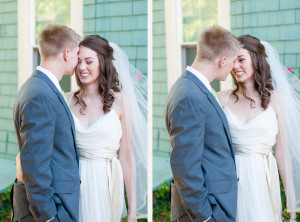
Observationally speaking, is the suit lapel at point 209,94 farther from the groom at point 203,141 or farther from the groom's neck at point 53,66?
the groom's neck at point 53,66

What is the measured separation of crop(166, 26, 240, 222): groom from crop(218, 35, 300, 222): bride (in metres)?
0.25

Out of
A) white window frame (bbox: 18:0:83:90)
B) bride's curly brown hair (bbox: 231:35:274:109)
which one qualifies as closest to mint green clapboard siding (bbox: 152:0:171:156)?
white window frame (bbox: 18:0:83:90)

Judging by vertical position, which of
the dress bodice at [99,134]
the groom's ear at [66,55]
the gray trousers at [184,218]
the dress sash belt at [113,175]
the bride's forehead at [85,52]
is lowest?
the gray trousers at [184,218]

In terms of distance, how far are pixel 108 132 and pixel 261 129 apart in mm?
939

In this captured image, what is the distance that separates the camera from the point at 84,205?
93.2 inches

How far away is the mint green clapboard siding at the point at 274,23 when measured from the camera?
322 centimetres

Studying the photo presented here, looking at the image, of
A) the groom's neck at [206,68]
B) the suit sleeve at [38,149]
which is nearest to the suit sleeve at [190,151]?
the groom's neck at [206,68]

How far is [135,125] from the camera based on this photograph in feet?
8.33

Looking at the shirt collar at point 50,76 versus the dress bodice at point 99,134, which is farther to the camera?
the dress bodice at point 99,134

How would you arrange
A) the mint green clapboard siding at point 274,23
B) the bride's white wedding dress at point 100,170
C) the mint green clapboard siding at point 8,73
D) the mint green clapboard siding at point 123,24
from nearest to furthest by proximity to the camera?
1. the bride's white wedding dress at point 100,170
2. the mint green clapboard siding at point 274,23
3. the mint green clapboard siding at point 123,24
4. the mint green clapboard siding at point 8,73

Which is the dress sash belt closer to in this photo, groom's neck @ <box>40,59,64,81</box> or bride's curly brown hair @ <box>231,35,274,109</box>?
groom's neck @ <box>40,59,64,81</box>

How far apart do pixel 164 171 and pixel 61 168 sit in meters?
1.77

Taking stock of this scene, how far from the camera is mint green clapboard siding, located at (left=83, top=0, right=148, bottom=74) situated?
137 inches

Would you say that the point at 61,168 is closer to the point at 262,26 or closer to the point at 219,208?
the point at 219,208
